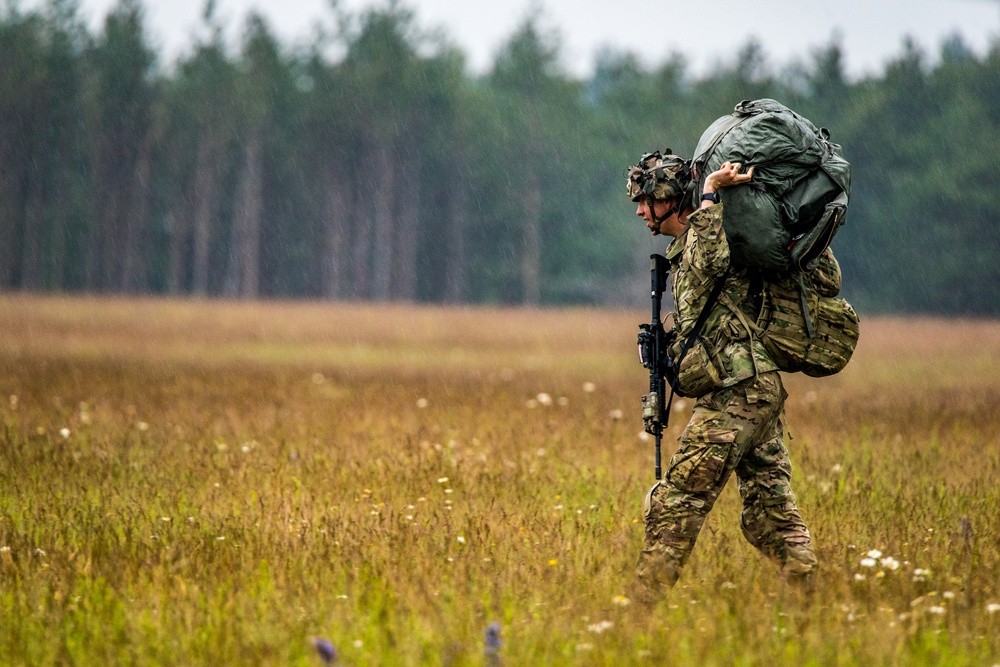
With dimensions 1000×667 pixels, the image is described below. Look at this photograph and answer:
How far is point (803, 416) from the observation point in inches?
388

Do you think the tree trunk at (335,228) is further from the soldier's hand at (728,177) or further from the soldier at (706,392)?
the soldier's hand at (728,177)

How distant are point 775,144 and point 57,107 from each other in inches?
2126

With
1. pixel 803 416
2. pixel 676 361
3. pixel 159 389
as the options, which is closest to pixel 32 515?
pixel 676 361

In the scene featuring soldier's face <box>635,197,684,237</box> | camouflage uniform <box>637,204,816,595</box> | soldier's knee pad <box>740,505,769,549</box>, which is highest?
soldier's face <box>635,197,684,237</box>

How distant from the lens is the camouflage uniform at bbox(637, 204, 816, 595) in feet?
13.7

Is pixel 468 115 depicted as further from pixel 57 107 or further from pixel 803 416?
pixel 803 416

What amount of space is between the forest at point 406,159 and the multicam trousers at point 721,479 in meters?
43.3

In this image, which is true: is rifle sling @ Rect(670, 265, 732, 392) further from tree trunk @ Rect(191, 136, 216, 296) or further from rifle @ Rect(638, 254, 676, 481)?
tree trunk @ Rect(191, 136, 216, 296)

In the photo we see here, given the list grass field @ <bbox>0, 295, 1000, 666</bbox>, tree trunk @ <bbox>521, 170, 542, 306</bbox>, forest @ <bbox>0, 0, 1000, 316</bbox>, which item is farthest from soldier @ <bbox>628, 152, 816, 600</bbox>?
tree trunk @ <bbox>521, 170, 542, 306</bbox>

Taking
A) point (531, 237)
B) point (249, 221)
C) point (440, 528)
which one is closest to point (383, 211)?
point (249, 221)

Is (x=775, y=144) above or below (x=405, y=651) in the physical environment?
above

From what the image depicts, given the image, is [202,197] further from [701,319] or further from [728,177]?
[728,177]

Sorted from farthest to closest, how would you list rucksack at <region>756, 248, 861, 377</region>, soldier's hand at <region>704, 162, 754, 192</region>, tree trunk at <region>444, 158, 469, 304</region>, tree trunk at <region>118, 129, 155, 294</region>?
1. tree trunk at <region>444, 158, 469, 304</region>
2. tree trunk at <region>118, 129, 155, 294</region>
3. rucksack at <region>756, 248, 861, 377</region>
4. soldier's hand at <region>704, 162, 754, 192</region>

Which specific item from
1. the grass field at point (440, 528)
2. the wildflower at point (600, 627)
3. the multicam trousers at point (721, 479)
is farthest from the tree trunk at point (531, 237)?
the wildflower at point (600, 627)
